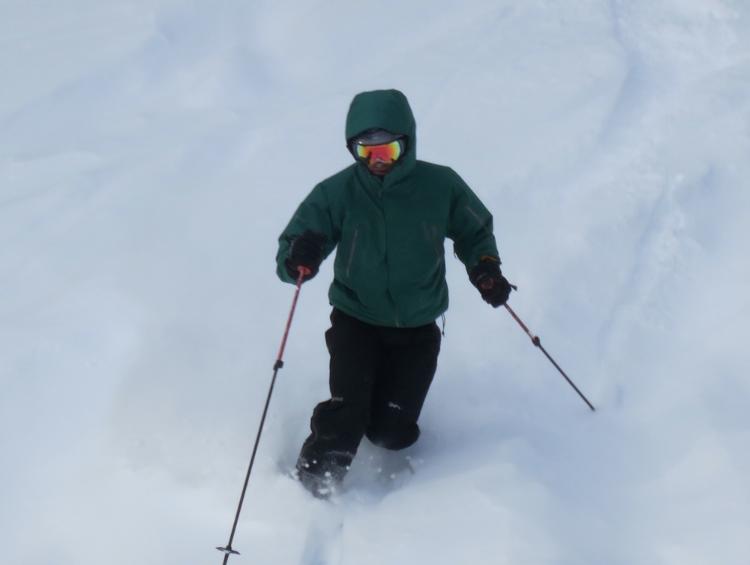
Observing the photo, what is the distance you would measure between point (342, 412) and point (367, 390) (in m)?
0.14

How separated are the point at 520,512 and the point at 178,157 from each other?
3.79m

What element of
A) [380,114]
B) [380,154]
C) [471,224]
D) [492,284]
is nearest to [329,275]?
[471,224]

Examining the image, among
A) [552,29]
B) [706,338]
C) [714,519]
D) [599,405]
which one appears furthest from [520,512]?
[552,29]

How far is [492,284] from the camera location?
329 cm

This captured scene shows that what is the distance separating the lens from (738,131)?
17.2 ft

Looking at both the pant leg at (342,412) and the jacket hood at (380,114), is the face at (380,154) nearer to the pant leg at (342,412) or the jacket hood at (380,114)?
the jacket hood at (380,114)

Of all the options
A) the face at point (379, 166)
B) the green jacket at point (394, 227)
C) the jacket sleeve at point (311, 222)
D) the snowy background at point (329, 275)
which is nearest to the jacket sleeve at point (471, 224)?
the green jacket at point (394, 227)

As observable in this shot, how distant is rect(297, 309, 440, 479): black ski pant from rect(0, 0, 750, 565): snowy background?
0.59 ft

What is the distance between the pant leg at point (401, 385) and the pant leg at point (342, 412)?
0.31ft

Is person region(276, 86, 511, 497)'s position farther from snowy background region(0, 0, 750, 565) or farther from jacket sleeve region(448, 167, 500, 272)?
snowy background region(0, 0, 750, 565)

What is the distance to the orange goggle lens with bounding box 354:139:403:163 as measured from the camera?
3080 mm

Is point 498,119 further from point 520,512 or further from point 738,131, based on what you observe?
point 520,512

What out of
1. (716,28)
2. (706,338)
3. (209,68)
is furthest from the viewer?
(209,68)

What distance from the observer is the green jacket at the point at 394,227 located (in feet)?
10.6
